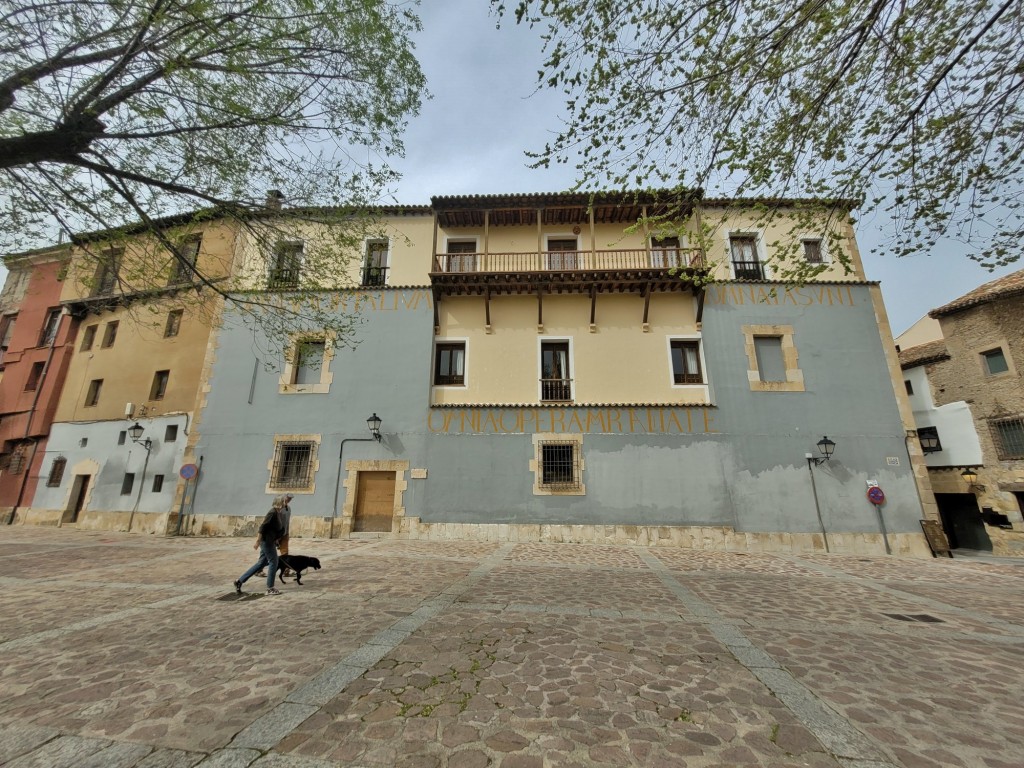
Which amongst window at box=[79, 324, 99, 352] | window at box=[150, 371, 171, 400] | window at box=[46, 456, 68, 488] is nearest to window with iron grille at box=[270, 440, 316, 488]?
window at box=[150, 371, 171, 400]

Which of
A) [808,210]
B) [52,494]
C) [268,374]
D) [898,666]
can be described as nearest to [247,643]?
[898,666]

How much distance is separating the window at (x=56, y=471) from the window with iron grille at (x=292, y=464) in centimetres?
980

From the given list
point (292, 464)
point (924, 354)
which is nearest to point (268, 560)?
point (292, 464)

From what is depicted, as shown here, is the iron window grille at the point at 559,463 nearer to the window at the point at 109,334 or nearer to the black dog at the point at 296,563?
the black dog at the point at 296,563

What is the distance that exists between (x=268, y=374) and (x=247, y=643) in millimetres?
11065

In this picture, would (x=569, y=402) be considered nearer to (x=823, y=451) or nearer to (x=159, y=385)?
(x=823, y=451)

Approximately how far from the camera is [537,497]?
11.9m

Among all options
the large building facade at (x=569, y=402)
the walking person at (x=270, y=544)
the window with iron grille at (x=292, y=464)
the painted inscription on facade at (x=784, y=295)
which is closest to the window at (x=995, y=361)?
the large building facade at (x=569, y=402)

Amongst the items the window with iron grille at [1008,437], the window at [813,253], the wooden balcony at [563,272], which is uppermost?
the window at [813,253]

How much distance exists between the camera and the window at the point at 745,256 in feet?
44.3

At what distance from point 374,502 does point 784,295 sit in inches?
547

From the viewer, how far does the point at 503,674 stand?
334 centimetres

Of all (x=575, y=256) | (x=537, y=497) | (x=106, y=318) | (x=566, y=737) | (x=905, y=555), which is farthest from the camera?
(x=106, y=318)

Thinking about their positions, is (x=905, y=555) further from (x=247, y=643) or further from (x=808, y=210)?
(x=247, y=643)
